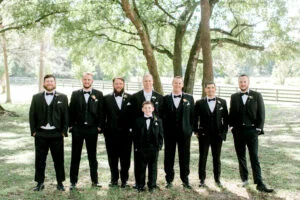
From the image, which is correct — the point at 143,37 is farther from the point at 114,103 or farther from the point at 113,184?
the point at 113,184

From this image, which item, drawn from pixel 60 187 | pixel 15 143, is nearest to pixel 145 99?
pixel 60 187

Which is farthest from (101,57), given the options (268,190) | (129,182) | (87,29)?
(268,190)

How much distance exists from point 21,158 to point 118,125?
463cm

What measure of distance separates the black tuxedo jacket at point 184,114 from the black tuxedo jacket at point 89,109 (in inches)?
48.0

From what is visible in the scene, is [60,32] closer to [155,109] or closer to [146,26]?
[146,26]

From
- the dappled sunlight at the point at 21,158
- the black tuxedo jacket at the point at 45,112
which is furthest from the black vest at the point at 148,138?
the dappled sunlight at the point at 21,158

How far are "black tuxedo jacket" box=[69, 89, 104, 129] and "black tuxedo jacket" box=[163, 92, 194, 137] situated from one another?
1220mm

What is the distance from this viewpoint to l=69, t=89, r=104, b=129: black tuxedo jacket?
663cm

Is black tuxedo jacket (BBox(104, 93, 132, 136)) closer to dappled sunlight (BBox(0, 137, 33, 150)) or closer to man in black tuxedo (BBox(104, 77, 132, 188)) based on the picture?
man in black tuxedo (BBox(104, 77, 132, 188))

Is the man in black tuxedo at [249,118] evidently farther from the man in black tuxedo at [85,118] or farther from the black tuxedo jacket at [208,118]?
the man in black tuxedo at [85,118]

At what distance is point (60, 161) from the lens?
22.1 ft

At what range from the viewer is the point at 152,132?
21.2ft

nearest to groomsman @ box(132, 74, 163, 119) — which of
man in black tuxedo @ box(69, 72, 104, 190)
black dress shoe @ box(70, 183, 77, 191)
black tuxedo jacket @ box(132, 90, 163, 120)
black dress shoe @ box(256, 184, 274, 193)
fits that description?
black tuxedo jacket @ box(132, 90, 163, 120)

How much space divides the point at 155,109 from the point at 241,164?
2.05m
